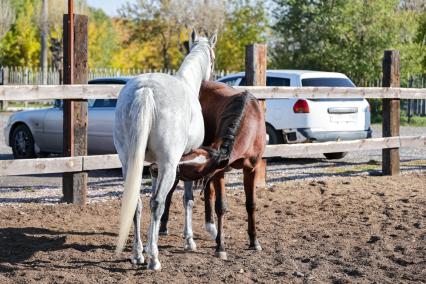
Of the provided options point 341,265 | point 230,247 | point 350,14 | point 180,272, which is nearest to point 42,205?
point 230,247

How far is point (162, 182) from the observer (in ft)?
19.6

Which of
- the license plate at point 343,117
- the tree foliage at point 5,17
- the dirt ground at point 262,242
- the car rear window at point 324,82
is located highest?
the tree foliage at point 5,17

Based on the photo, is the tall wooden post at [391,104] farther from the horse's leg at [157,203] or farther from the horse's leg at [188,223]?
the horse's leg at [157,203]

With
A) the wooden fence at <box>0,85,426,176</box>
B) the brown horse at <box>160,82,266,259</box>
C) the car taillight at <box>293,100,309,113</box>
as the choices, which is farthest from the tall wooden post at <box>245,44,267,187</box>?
the car taillight at <box>293,100,309,113</box>

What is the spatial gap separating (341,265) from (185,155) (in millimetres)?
1610

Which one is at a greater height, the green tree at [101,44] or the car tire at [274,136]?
the green tree at [101,44]

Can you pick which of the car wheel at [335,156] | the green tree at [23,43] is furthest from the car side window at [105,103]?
the green tree at [23,43]

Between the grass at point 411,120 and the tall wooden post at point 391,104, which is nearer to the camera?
the tall wooden post at point 391,104

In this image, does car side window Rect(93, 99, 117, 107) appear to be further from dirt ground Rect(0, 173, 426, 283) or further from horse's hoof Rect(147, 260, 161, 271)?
horse's hoof Rect(147, 260, 161, 271)

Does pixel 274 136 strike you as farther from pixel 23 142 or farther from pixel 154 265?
pixel 154 265

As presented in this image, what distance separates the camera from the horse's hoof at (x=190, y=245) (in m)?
6.86

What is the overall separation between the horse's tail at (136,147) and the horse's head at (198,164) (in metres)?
0.44

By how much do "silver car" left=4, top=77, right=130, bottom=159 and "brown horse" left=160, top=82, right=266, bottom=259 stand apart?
4.71 meters

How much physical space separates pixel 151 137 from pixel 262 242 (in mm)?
1840
